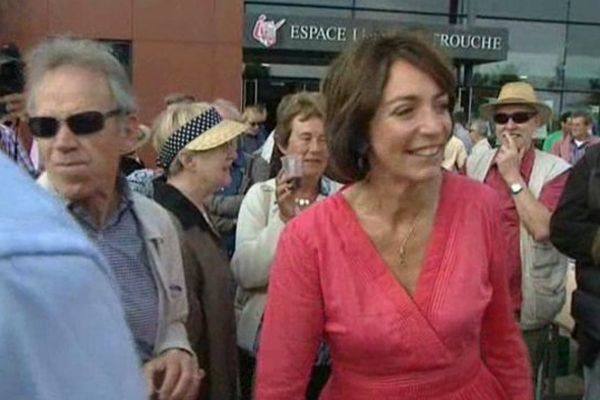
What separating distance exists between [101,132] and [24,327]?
1805mm

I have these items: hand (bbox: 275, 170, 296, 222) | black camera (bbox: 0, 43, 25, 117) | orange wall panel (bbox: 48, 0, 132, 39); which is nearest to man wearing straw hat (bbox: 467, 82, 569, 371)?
hand (bbox: 275, 170, 296, 222)

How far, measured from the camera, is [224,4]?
595 inches

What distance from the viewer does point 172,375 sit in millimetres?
2311

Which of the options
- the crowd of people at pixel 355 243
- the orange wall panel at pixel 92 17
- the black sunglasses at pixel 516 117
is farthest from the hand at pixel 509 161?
the orange wall panel at pixel 92 17

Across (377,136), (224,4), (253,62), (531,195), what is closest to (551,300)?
(531,195)

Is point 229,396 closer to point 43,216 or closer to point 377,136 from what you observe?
point 377,136

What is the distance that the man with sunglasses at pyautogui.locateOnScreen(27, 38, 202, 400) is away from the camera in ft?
7.41

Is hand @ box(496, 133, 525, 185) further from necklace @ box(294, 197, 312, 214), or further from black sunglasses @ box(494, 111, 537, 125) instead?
necklace @ box(294, 197, 312, 214)

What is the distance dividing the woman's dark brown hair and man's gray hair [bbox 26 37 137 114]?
565mm

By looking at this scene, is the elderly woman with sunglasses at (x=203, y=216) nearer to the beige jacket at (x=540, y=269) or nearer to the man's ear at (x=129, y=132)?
the man's ear at (x=129, y=132)

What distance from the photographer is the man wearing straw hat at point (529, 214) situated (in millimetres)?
3691

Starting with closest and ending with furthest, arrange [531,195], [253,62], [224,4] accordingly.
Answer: [531,195] → [224,4] → [253,62]

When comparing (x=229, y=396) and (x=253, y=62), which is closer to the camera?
(x=229, y=396)

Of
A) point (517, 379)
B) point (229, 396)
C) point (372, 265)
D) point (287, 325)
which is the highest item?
point (372, 265)
